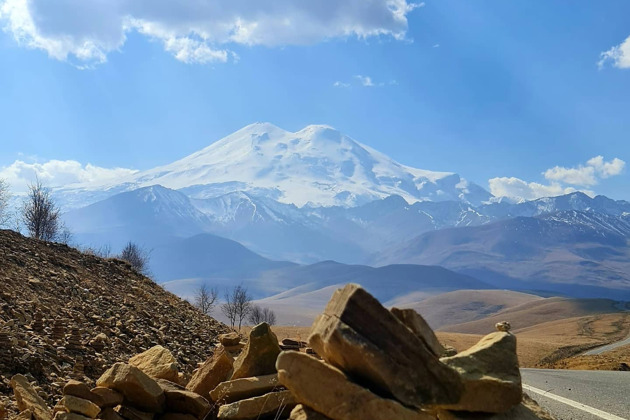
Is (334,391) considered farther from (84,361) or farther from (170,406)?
(84,361)

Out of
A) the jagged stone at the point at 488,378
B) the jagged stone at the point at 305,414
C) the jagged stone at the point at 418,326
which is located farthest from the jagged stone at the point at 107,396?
the jagged stone at the point at 488,378

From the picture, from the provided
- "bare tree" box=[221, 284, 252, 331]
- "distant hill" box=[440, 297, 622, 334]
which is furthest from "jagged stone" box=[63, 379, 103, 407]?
"distant hill" box=[440, 297, 622, 334]

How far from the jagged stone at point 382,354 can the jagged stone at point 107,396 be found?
275cm

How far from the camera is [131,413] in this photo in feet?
21.8

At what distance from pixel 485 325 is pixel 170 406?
187m

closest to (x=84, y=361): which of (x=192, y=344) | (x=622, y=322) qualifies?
(x=192, y=344)

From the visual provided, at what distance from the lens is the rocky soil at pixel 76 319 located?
8938 mm

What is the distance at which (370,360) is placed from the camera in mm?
4898

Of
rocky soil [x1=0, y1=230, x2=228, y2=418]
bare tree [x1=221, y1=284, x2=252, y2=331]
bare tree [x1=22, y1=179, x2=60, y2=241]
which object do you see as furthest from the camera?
bare tree [x1=221, y1=284, x2=252, y2=331]

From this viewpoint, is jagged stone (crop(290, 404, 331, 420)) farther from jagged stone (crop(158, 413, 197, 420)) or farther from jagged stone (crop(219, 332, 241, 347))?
jagged stone (crop(219, 332, 241, 347))

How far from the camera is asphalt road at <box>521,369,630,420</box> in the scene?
30.7 feet

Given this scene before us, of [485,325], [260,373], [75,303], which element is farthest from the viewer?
[485,325]

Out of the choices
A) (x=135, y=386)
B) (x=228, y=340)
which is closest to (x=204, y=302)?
(x=228, y=340)

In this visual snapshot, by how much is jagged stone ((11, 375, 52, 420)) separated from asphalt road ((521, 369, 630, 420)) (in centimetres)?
707
